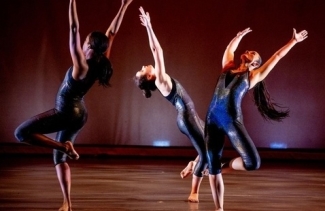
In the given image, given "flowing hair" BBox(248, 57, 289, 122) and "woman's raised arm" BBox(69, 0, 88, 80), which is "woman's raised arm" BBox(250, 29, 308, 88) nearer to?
"flowing hair" BBox(248, 57, 289, 122)

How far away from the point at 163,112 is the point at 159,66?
183 inches

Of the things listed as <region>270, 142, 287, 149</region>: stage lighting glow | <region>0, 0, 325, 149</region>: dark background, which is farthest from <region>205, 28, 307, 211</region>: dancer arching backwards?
<region>270, 142, 287, 149</region>: stage lighting glow

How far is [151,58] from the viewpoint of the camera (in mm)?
9805

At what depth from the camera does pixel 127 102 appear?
9.97 m

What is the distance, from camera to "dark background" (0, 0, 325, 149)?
973 cm

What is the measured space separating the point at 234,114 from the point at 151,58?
4922mm

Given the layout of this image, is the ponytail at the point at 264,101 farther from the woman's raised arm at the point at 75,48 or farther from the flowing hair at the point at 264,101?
the woman's raised arm at the point at 75,48

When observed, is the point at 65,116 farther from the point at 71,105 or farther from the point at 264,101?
the point at 264,101

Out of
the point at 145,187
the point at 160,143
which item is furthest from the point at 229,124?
the point at 160,143

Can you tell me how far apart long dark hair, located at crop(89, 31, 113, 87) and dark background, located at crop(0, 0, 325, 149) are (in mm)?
4659

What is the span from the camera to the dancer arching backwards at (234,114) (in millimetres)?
4922

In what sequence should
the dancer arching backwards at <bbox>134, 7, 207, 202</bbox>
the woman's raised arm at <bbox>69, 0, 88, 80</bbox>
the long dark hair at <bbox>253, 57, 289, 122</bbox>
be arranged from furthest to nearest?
the dancer arching backwards at <bbox>134, 7, 207, 202</bbox>
the long dark hair at <bbox>253, 57, 289, 122</bbox>
the woman's raised arm at <bbox>69, 0, 88, 80</bbox>

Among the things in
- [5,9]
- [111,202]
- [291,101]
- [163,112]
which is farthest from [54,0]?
[111,202]

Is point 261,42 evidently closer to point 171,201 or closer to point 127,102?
point 127,102
